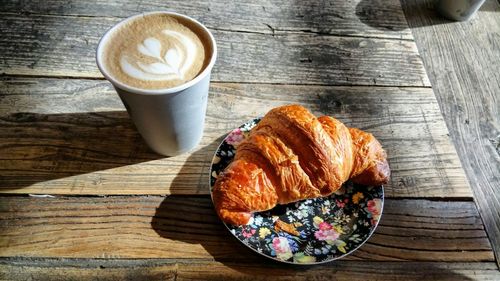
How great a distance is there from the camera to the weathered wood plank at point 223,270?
78cm

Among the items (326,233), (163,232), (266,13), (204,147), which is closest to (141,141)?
(204,147)

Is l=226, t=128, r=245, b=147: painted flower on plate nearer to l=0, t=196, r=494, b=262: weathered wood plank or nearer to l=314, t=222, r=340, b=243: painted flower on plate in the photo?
l=0, t=196, r=494, b=262: weathered wood plank

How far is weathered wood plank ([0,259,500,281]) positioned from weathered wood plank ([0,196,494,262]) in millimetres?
16

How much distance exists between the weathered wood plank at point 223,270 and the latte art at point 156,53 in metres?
0.38

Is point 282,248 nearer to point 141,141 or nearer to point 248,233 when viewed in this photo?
point 248,233

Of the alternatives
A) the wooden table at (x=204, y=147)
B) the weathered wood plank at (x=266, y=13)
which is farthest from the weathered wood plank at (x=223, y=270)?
the weathered wood plank at (x=266, y=13)

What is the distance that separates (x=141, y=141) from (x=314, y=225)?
0.50 metres

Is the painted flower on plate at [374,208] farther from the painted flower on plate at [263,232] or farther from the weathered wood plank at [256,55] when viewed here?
the weathered wood plank at [256,55]

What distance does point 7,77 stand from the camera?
1.07 m

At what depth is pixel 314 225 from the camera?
0.84 metres

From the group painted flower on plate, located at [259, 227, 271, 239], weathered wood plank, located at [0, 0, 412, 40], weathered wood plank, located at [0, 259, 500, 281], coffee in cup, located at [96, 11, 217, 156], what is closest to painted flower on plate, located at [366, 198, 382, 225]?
weathered wood plank, located at [0, 259, 500, 281]

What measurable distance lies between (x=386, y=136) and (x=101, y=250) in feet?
2.57

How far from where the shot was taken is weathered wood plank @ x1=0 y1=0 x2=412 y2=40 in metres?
1.24

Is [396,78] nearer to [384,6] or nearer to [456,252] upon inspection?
[384,6]
